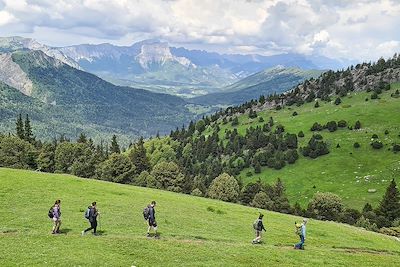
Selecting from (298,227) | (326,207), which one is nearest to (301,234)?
(298,227)

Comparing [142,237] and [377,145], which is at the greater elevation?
[377,145]

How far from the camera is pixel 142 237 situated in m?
42.1

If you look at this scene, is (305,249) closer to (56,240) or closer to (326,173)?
(56,240)

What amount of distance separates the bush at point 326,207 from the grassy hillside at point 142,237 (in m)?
55.1

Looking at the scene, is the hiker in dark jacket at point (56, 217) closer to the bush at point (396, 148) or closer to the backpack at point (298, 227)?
the backpack at point (298, 227)

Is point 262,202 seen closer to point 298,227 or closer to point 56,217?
point 298,227

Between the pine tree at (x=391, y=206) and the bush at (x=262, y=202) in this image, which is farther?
the bush at (x=262, y=202)

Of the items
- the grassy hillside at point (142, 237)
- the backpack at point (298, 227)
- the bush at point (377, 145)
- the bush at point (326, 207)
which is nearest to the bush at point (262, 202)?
the bush at point (326, 207)

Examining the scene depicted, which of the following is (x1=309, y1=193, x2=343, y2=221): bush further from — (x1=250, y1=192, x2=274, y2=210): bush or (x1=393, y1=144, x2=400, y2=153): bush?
(x1=393, y1=144, x2=400, y2=153): bush

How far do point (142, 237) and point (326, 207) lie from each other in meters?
89.7

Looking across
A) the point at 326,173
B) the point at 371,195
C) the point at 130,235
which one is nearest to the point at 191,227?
the point at 130,235

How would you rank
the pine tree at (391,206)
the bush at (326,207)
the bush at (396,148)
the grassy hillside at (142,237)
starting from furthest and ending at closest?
the bush at (396,148) → the bush at (326,207) → the pine tree at (391,206) → the grassy hillside at (142,237)

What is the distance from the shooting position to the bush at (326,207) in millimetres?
119250

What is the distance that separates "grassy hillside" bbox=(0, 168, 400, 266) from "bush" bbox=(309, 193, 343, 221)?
2168 inches
